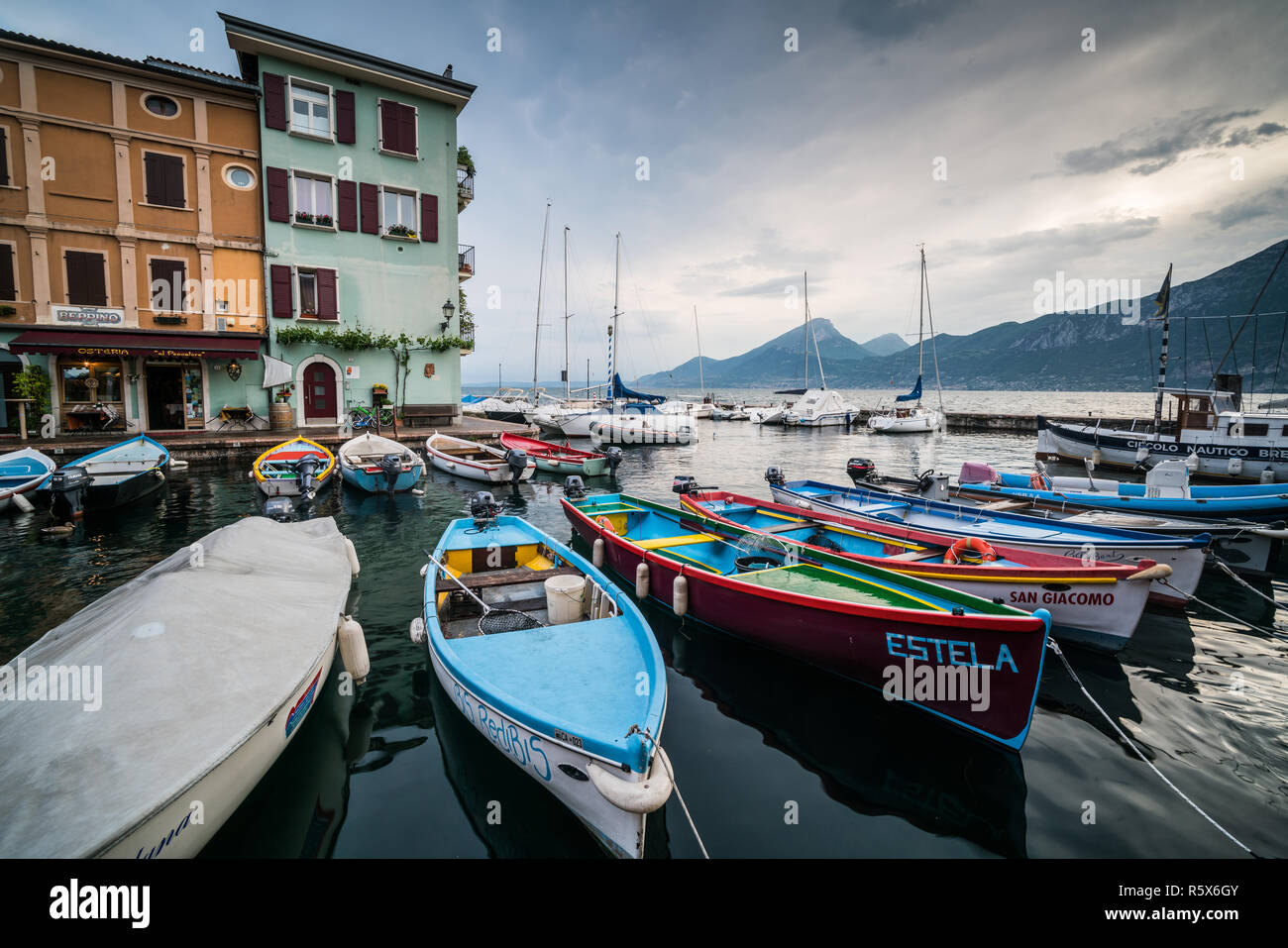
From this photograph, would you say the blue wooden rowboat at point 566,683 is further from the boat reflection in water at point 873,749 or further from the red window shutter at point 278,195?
the red window shutter at point 278,195

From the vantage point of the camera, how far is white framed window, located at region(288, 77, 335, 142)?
2273 cm

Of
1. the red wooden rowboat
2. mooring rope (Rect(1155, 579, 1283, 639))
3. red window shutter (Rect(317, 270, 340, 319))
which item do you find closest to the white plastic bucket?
mooring rope (Rect(1155, 579, 1283, 639))

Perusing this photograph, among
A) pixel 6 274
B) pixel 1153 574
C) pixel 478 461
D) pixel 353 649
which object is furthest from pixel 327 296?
pixel 1153 574

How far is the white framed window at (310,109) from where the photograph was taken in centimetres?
2273

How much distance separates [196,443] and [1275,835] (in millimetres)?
25975

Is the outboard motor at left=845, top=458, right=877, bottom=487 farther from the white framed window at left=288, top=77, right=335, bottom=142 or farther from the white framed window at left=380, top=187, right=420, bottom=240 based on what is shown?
the white framed window at left=288, top=77, right=335, bottom=142

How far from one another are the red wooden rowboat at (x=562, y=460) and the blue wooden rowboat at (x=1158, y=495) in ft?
39.0

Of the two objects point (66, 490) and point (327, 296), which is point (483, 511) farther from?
point (327, 296)

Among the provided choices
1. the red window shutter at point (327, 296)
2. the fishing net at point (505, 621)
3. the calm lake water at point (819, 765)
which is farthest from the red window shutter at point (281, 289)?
the fishing net at point (505, 621)

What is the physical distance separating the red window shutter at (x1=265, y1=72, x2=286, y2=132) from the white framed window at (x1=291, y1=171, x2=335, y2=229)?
180cm

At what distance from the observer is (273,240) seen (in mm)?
22781

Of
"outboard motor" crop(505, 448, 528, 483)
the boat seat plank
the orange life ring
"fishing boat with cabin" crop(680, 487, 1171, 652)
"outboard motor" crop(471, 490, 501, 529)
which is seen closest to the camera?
"fishing boat with cabin" crop(680, 487, 1171, 652)
